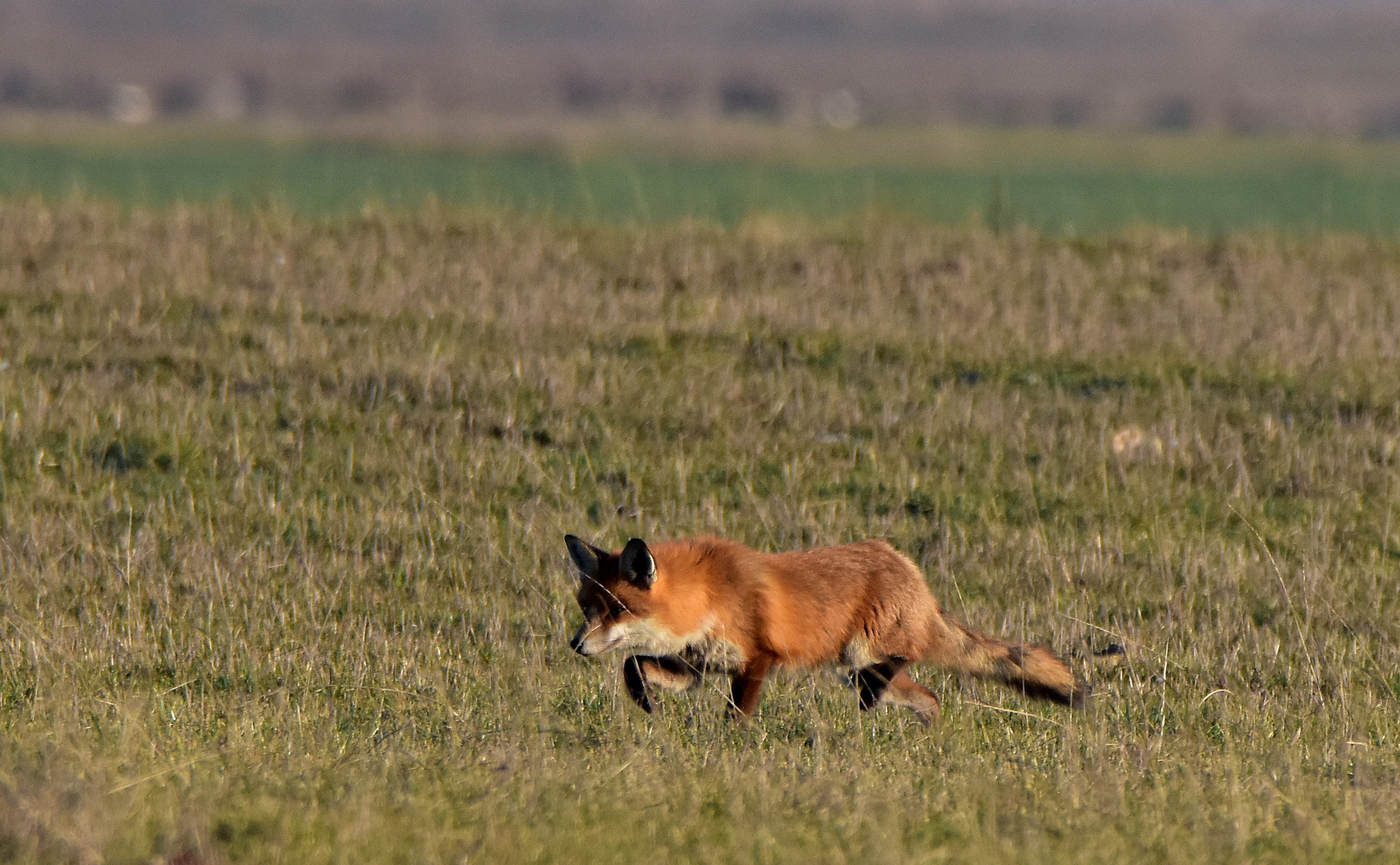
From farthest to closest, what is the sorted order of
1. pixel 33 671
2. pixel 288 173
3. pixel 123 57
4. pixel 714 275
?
1. pixel 123 57
2. pixel 288 173
3. pixel 714 275
4. pixel 33 671

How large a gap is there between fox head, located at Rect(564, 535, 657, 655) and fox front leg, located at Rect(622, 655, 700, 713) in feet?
0.52

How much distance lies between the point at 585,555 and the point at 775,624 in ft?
2.75

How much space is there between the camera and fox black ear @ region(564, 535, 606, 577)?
683 cm

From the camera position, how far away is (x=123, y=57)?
129 metres

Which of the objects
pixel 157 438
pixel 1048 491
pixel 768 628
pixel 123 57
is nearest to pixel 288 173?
pixel 157 438

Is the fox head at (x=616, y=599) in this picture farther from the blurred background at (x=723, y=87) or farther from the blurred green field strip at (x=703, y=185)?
the blurred background at (x=723, y=87)

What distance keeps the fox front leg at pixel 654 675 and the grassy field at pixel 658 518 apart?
0.44 feet

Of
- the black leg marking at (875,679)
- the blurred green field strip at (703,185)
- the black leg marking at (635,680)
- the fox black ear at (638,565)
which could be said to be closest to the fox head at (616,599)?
the fox black ear at (638,565)

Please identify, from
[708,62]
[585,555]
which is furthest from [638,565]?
[708,62]

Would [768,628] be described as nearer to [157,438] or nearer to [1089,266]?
[157,438]

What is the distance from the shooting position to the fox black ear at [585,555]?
6828 millimetres

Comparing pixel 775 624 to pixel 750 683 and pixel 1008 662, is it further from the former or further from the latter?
pixel 1008 662

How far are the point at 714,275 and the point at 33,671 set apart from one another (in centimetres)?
991

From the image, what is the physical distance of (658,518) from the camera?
412 inches
